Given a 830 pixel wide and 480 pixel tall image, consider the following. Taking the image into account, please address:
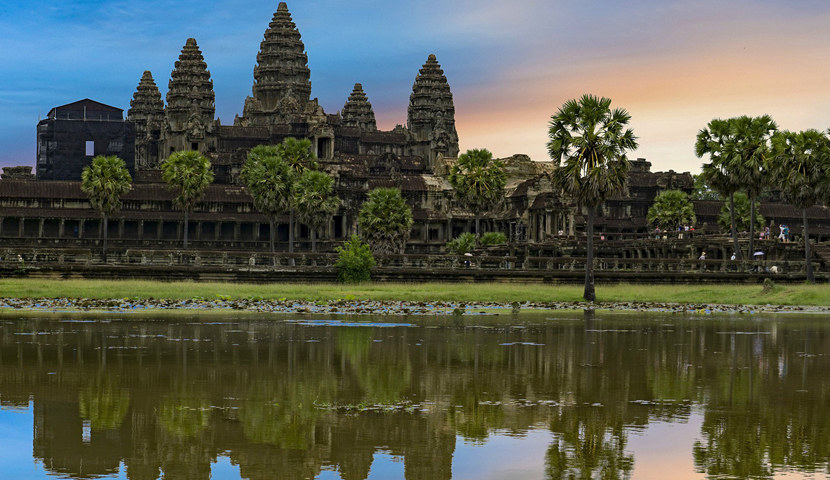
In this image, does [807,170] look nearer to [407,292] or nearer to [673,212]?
[407,292]

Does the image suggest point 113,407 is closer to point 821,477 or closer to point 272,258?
point 821,477

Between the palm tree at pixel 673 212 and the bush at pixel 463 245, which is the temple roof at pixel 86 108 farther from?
the palm tree at pixel 673 212

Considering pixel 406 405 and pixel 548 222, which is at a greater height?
pixel 548 222

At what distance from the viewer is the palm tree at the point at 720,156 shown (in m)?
69.4

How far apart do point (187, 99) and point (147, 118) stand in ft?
72.1

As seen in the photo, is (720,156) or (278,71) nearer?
(720,156)

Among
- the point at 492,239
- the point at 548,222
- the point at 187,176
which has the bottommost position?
the point at 492,239

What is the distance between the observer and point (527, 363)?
24234 millimetres

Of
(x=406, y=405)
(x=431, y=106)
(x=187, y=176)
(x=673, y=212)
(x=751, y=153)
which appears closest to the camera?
(x=406, y=405)

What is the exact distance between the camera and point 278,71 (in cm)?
14250

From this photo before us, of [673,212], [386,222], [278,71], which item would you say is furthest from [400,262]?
[278,71]

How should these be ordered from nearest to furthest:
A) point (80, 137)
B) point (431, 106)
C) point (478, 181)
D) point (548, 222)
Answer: point (478, 181), point (548, 222), point (80, 137), point (431, 106)

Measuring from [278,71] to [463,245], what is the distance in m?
58.8

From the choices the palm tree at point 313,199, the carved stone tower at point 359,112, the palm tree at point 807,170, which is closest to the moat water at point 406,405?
the palm tree at point 807,170
